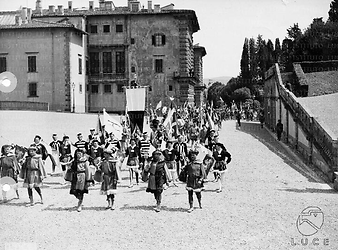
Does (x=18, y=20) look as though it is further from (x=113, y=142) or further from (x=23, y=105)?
(x=113, y=142)

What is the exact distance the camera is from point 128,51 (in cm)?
4834

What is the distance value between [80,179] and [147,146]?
4215mm

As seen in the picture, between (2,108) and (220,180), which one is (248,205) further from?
(2,108)

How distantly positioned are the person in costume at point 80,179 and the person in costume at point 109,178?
46 centimetres

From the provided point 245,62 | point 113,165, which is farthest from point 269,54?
point 113,165

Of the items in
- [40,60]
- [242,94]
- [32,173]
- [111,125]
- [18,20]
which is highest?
[18,20]

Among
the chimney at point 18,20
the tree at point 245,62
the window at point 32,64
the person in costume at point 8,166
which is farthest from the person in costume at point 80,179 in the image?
the tree at point 245,62

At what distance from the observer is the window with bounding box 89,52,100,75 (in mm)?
48812

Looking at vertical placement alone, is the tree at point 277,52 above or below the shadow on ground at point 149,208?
above

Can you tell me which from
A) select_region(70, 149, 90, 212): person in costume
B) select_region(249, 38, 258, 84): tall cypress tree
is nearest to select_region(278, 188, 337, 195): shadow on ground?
select_region(70, 149, 90, 212): person in costume

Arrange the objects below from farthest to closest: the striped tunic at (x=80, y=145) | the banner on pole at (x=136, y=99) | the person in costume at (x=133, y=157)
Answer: the banner on pole at (x=136, y=99), the striped tunic at (x=80, y=145), the person in costume at (x=133, y=157)

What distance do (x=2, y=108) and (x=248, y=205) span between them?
31.7 metres

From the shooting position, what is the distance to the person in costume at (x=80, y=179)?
11870mm

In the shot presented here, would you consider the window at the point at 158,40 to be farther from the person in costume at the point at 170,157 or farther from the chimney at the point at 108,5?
the person in costume at the point at 170,157
